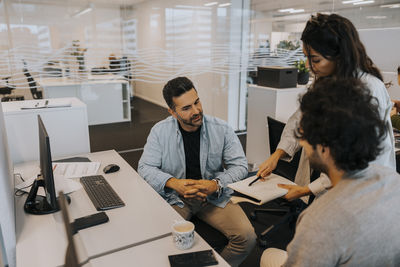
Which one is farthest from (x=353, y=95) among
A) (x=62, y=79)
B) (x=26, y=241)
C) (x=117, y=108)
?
(x=117, y=108)

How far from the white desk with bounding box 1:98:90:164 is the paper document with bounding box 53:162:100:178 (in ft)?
0.89

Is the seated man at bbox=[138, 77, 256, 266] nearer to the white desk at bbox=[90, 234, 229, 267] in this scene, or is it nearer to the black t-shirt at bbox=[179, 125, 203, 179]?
the black t-shirt at bbox=[179, 125, 203, 179]

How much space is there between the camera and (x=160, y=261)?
1.17 meters

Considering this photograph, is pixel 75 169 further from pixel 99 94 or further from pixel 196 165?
pixel 99 94

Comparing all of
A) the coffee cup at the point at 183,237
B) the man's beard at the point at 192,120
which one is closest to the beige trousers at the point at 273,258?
the coffee cup at the point at 183,237

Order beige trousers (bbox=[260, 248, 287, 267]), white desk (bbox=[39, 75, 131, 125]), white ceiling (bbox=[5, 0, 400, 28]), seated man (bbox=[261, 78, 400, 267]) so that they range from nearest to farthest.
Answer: seated man (bbox=[261, 78, 400, 267]) < beige trousers (bbox=[260, 248, 287, 267]) < white desk (bbox=[39, 75, 131, 125]) < white ceiling (bbox=[5, 0, 400, 28])

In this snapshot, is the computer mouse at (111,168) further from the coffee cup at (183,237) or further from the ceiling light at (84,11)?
the ceiling light at (84,11)

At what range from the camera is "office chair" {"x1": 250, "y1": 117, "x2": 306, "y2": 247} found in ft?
8.08

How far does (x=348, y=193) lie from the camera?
0.85 m

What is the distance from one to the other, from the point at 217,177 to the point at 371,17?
422 cm

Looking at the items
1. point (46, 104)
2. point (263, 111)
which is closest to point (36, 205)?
point (46, 104)

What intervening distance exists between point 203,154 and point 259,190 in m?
0.45

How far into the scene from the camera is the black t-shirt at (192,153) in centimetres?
201

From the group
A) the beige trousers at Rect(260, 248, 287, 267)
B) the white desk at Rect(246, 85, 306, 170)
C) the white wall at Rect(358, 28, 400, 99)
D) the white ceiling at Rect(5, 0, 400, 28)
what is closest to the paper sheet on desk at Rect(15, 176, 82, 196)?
the beige trousers at Rect(260, 248, 287, 267)
